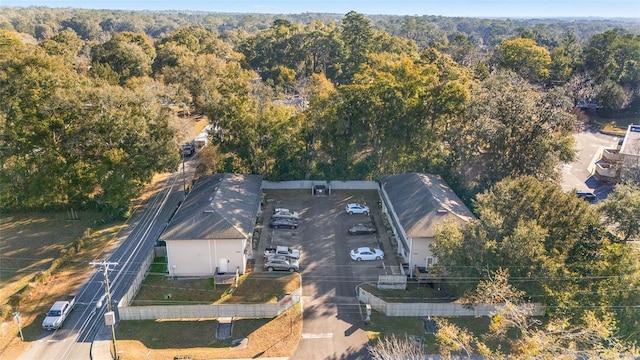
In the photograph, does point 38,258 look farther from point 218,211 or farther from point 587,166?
point 587,166

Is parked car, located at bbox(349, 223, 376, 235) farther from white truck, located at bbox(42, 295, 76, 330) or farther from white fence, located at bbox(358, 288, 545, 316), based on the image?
white truck, located at bbox(42, 295, 76, 330)

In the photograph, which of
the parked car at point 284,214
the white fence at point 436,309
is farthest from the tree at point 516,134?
the parked car at point 284,214

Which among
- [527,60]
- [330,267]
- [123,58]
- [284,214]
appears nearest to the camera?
[330,267]

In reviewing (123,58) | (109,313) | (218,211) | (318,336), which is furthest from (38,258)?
Answer: (123,58)

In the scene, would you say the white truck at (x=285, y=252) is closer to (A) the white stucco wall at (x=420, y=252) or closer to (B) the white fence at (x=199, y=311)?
(B) the white fence at (x=199, y=311)

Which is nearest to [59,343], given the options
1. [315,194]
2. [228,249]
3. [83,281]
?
[83,281]
